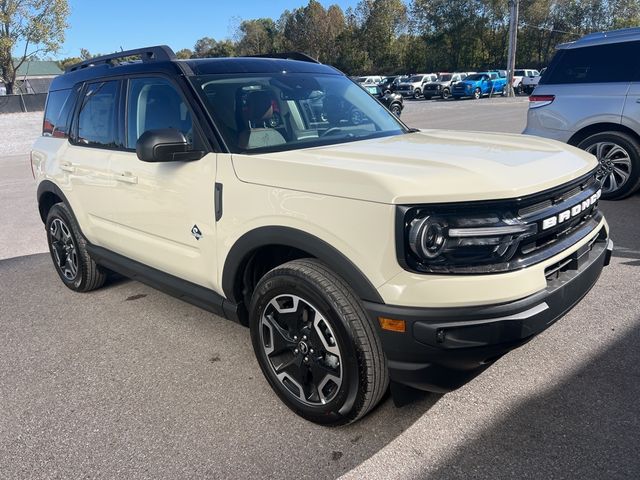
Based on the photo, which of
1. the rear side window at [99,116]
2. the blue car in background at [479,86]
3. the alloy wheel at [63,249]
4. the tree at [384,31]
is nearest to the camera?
the rear side window at [99,116]

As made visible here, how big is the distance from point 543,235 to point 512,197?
1.04 feet

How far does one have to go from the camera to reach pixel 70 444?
2.60m

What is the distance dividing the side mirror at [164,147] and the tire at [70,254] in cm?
185

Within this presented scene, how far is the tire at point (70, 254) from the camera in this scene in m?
4.36

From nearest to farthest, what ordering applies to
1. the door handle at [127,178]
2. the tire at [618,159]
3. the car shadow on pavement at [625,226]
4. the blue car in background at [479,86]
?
the door handle at [127,178]
the car shadow on pavement at [625,226]
the tire at [618,159]
the blue car in background at [479,86]

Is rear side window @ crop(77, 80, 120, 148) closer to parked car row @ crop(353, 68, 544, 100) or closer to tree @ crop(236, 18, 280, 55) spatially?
parked car row @ crop(353, 68, 544, 100)

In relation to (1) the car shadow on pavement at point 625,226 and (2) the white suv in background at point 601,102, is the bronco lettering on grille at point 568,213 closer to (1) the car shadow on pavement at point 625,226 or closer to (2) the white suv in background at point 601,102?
(1) the car shadow on pavement at point 625,226

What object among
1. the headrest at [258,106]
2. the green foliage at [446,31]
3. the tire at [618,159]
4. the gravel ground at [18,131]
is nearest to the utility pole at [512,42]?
the green foliage at [446,31]

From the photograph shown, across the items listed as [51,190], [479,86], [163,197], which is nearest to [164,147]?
[163,197]

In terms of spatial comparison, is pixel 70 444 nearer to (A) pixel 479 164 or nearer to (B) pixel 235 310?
(B) pixel 235 310

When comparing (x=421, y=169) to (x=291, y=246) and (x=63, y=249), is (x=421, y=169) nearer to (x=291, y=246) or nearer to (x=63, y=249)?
(x=291, y=246)

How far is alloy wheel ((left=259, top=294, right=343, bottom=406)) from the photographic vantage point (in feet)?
8.18

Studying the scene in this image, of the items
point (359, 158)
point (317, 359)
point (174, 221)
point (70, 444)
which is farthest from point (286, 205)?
point (70, 444)

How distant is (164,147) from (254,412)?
4.85 ft
